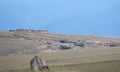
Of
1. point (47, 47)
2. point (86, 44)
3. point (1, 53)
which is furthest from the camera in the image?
point (86, 44)

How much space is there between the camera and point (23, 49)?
89.4 meters

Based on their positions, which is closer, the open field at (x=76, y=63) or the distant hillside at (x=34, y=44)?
the open field at (x=76, y=63)

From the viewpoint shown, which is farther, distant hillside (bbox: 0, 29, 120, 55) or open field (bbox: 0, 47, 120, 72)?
distant hillside (bbox: 0, 29, 120, 55)

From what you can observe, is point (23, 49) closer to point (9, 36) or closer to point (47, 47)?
point (47, 47)

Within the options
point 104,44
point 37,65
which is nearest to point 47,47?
point 104,44

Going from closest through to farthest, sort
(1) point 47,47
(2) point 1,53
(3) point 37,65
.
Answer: (3) point 37,65 < (2) point 1,53 < (1) point 47,47

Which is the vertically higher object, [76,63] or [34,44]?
[34,44]

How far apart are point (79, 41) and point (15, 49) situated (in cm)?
2211

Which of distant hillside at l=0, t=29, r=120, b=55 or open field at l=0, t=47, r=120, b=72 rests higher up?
distant hillside at l=0, t=29, r=120, b=55

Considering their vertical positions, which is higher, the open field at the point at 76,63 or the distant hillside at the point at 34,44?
the distant hillside at the point at 34,44

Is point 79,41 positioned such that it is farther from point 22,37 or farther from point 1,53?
point 1,53

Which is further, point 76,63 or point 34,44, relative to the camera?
point 34,44

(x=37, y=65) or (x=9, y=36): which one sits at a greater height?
(x=9, y=36)

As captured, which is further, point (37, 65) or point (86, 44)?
point (86, 44)
